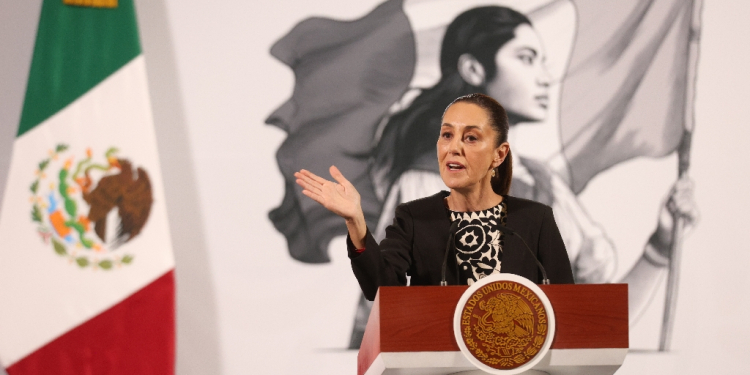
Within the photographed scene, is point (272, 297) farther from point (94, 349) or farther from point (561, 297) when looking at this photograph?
point (561, 297)

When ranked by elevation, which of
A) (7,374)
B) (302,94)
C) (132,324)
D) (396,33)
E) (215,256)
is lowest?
(7,374)

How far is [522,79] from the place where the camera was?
3.37 metres

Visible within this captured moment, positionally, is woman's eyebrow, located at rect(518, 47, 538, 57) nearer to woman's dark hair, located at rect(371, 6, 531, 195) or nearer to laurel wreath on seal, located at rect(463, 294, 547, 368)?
woman's dark hair, located at rect(371, 6, 531, 195)

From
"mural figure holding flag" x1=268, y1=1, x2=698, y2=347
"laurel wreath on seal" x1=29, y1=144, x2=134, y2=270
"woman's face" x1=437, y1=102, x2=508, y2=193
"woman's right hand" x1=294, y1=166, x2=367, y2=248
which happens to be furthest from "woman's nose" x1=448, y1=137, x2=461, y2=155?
"laurel wreath on seal" x1=29, y1=144, x2=134, y2=270

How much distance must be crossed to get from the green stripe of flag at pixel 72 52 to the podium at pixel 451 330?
2.20 metres

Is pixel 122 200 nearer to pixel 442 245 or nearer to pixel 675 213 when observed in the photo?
pixel 442 245

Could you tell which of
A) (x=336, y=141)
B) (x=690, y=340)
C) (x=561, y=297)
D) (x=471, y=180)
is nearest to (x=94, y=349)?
(x=336, y=141)

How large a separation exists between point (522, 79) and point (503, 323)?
209 cm

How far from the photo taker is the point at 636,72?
341 cm

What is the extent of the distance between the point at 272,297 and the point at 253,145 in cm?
69

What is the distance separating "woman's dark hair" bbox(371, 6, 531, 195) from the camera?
3324mm

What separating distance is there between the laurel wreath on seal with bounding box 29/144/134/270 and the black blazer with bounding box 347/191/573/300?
1605mm

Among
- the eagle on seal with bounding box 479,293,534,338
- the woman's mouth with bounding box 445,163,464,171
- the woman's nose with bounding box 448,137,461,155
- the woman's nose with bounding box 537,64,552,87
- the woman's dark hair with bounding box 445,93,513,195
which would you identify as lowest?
the eagle on seal with bounding box 479,293,534,338

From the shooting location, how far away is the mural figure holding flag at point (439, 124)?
3.29 meters
